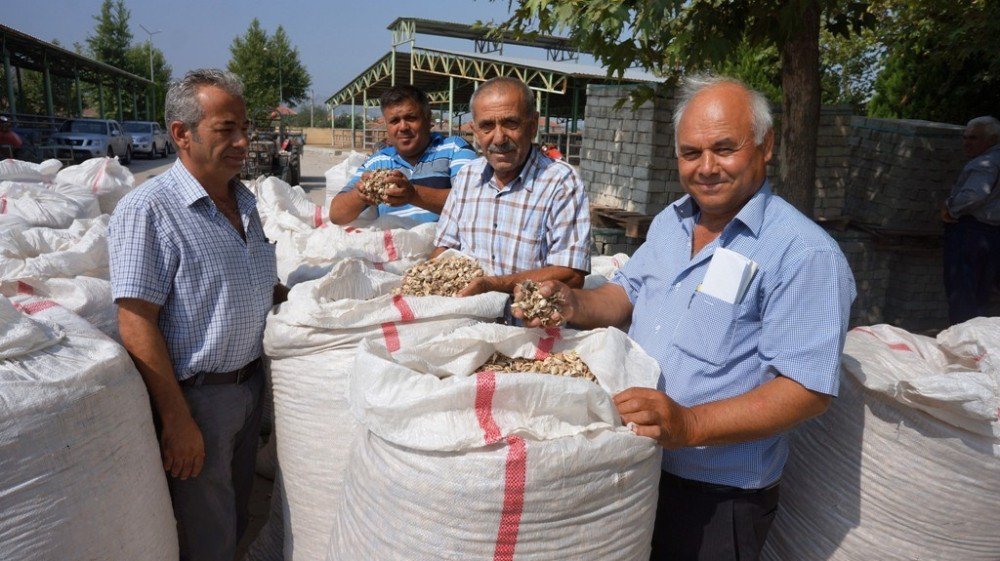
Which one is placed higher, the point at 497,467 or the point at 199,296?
the point at 199,296

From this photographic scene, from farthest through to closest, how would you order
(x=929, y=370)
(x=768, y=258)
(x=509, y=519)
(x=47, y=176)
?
(x=47, y=176) → (x=929, y=370) → (x=768, y=258) → (x=509, y=519)

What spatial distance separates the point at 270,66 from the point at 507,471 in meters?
47.7

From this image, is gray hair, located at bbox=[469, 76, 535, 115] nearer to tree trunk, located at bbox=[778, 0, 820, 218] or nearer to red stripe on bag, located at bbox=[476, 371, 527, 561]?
red stripe on bag, located at bbox=[476, 371, 527, 561]

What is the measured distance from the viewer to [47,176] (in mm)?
4484

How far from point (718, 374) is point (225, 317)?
1362 mm

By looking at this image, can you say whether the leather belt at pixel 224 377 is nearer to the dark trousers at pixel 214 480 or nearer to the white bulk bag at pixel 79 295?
the dark trousers at pixel 214 480

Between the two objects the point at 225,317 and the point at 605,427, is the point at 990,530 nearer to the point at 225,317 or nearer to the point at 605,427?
the point at 605,427

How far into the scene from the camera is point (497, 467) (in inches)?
49.7

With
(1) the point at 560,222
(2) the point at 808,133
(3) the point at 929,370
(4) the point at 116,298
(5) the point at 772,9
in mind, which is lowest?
(3) the point at 929,370

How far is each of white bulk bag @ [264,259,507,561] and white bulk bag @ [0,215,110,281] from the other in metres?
0.91

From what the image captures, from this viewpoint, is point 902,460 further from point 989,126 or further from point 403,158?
point 989,126

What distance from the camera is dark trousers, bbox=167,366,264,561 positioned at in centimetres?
193

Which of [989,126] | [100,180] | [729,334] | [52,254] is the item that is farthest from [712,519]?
[989,126]

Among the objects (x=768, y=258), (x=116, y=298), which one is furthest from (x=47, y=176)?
(x=768, y=258)
